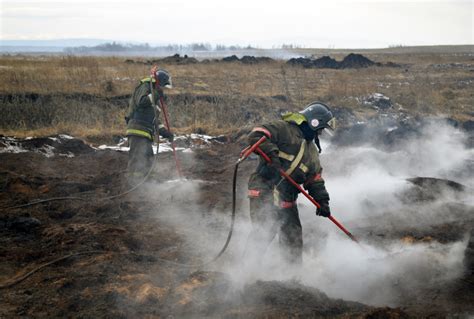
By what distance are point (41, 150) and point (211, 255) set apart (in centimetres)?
598

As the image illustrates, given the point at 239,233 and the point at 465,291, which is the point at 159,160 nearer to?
the point at 239,233

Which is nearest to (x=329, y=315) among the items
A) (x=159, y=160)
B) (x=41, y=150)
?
(x=159, y=160)

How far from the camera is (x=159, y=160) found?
1016cm

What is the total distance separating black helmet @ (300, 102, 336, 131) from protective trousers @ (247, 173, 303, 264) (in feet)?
2.70

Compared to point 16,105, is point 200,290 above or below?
below

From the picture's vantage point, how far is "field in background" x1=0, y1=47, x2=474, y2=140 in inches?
491

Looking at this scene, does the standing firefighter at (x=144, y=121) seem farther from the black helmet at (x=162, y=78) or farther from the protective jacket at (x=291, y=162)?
the protective jacket at (x=291, y=162)

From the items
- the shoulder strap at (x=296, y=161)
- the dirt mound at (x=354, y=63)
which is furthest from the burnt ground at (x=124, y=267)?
the dirt mound at (x=354, y=63)

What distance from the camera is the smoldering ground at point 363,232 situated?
5277 millimetres

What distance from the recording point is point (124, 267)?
4945 mm

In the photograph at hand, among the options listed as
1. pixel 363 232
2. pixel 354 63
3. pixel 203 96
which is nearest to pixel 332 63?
pixel 354 63

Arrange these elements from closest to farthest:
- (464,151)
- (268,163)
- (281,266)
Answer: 1. (268,163)
2. (281,266)
3. (464,151)

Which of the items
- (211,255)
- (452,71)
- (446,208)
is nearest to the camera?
(211,255)

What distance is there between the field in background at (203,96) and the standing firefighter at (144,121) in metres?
4.08
